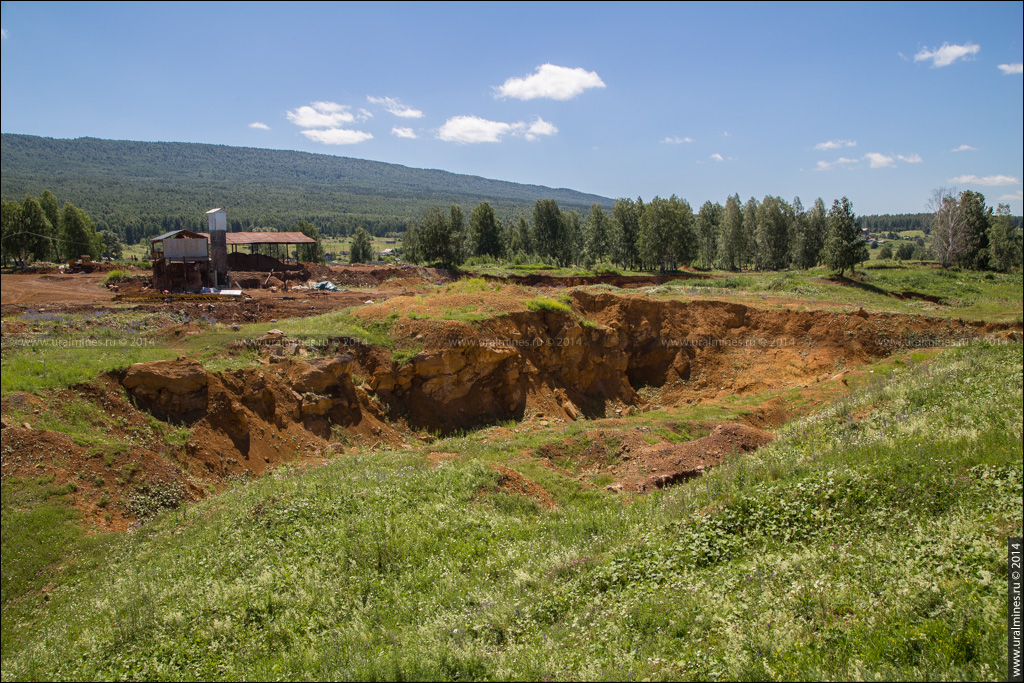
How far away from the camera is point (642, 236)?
6438 cm

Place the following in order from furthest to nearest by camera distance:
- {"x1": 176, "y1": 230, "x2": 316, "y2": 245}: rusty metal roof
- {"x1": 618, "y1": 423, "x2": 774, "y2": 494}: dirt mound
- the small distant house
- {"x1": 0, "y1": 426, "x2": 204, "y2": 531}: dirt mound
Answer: {"x1": 176, "y1": 230, "x2": 316, "y2": 245}: rusty metal roof → the small distant house → {"x1": 618, "y1": 423, "x2": 774, "y2": 494}: dirt mound → {"x1": 0, "y1": 426, "x2": 204, "y2": 531}: dirt mound

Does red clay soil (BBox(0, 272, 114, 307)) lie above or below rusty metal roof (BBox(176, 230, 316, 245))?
below

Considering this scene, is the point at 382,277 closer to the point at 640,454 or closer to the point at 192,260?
the point at 192,260

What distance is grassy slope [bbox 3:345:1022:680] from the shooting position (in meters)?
4.76

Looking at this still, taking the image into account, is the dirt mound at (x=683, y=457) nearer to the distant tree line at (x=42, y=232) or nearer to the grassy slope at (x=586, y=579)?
the grassy slope at (x=586, y=579)

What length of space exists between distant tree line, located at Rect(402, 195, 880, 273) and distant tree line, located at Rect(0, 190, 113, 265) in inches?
1427

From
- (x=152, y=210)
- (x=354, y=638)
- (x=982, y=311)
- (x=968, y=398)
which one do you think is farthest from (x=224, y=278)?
(x=152, y=210)

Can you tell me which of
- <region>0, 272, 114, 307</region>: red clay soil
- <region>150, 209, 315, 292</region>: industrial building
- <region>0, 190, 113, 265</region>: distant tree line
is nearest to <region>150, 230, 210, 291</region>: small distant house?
<region>150, 209, 315, 292</region>: industrial building

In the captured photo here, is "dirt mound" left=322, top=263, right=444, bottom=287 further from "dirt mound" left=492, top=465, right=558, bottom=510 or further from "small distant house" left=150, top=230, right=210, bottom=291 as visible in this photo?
"dirt mound" left=492, top=465, right=558, bottom=510

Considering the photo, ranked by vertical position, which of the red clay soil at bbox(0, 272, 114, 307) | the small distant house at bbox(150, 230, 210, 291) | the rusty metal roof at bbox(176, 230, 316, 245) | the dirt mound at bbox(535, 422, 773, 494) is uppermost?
the rusty metal roof at bbox(176, 230, 316, 245)

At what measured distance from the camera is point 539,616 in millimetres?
6008

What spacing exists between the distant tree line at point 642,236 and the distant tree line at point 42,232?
36256 mm

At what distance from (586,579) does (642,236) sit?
202 ft

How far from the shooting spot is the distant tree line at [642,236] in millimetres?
62781
